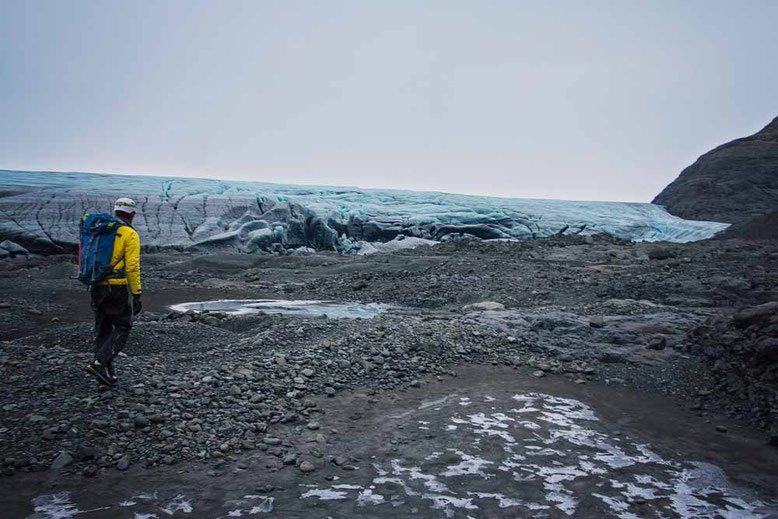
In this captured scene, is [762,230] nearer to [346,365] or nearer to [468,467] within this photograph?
[346,365]

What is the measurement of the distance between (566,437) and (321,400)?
2.27 meters

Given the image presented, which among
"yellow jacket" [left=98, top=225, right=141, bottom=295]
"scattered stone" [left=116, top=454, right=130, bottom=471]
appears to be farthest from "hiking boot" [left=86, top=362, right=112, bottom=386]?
"scattered stone" [left=116, top=454, right=130, bottom=471]

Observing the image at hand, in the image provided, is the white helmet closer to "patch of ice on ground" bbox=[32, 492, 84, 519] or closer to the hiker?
the hiker

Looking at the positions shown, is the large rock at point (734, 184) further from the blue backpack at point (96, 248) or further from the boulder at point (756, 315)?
the blue backpack at point (96, 248)

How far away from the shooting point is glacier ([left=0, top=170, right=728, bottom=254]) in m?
21.2

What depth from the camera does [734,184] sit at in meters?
35.8

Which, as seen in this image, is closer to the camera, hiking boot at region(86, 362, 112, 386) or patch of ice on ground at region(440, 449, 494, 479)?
patch of ice on ground at region(440, 449, 494, 479)

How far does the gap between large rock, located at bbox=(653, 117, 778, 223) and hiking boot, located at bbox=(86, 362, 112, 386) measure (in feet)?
119

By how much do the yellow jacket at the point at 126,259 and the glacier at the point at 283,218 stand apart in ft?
55.3

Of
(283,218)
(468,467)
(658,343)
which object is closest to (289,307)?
(658,343)

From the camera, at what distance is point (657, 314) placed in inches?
315

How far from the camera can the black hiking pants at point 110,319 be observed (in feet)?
15.0

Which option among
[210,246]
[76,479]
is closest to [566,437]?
[76,479]

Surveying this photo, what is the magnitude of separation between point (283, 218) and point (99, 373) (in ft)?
65.4
